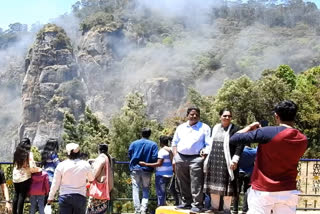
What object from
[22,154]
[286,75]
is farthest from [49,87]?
[22,154]

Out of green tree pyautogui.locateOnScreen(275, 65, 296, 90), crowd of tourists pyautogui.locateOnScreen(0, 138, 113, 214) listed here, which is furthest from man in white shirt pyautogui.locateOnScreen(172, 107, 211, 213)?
green tree pyautogui.locateOnScreen(275, 65, 296, 90)

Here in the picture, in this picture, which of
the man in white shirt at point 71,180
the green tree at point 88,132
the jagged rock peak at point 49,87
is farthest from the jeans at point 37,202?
the jagged rock peak at point 49,87

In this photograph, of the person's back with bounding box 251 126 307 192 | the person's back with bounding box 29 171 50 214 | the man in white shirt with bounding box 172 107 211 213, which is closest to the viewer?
the person's back with bounding box 251 126 307 192

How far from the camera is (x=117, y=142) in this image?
103 feet

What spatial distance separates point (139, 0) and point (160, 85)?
63624 millimetres

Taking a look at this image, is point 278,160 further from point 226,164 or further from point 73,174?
point 73,174

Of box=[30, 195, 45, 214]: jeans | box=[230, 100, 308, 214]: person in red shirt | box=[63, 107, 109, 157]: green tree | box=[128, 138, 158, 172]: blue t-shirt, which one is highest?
box=[230, 100, 308, 214]: person in red shirt

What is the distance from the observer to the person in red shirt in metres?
3.99

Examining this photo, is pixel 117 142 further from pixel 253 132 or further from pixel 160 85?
pixel 160 85

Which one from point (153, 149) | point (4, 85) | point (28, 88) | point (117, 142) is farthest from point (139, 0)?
point (153, 149)

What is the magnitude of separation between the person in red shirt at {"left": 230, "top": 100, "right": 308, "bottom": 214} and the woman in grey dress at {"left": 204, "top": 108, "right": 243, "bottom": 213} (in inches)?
60.9

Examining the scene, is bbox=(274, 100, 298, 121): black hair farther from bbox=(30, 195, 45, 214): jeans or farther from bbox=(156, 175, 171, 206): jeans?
bbox=(30, 195, 45, 214): jeans

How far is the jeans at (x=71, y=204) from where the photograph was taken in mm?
5734

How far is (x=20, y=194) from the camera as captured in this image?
6.78m
